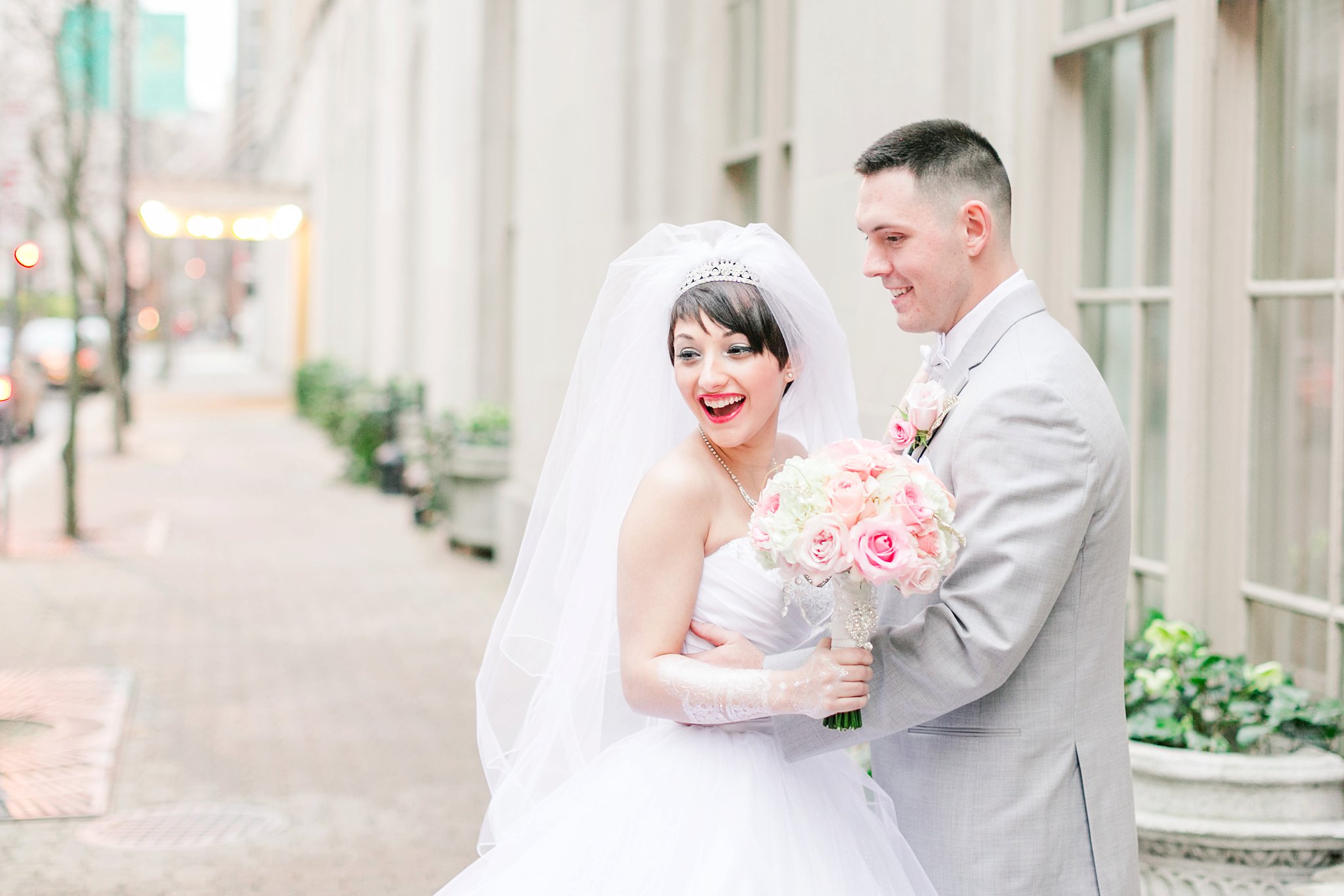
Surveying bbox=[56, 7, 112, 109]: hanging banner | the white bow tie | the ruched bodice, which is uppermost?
bbox=[56, 7, 112, 109]: hanging banner

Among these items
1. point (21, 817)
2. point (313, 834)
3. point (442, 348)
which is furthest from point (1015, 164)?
point (442, 348)

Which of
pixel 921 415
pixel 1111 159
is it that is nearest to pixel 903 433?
pixel 921 415

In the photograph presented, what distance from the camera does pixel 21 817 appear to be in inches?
237

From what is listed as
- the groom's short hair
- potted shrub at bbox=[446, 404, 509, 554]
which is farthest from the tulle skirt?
potted shrub at bbox=[446, 404, 509, 554]

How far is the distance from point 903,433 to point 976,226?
0.45 meters

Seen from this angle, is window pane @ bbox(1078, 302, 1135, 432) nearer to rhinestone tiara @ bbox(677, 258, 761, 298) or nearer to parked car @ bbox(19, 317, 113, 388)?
rhinestone tiara @ bbox(677, 258, 761, 298)

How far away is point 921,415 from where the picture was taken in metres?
2.83

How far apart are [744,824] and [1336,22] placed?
121 inches

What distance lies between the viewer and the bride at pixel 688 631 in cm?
286

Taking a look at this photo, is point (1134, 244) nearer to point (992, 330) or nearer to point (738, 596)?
point (992, 330)

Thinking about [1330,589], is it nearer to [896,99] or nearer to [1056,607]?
[1056,607]

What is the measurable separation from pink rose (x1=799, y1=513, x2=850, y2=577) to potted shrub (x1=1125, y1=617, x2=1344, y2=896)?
200 cm

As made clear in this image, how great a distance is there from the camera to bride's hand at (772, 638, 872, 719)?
2.53 metres

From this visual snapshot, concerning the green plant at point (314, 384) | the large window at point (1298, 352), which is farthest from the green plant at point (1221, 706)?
the green plant at point (314, 384)
